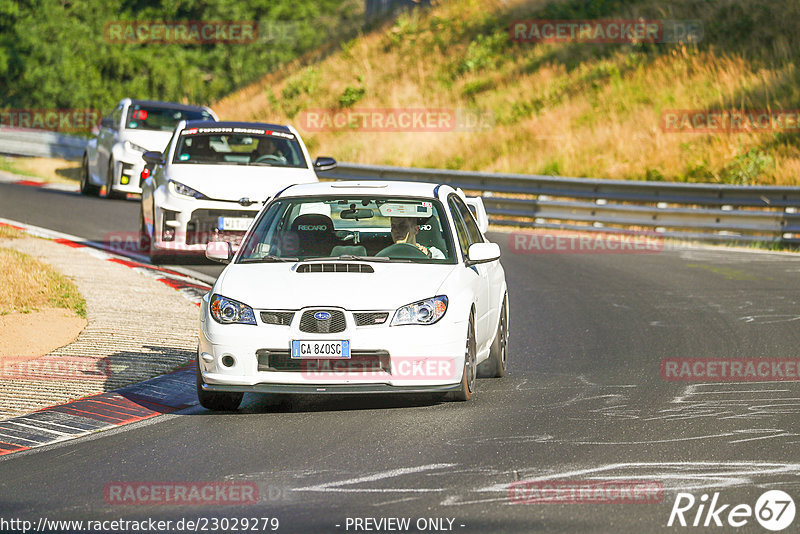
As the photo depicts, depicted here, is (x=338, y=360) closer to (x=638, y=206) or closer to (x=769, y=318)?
(x=769, y=318)

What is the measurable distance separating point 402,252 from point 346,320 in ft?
3.87

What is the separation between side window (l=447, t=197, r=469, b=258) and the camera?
9609 millimetres

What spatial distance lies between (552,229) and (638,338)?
1153 cm

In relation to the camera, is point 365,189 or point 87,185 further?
point 87,185

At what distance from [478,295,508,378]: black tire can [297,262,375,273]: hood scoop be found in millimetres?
1476

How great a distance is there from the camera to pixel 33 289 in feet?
43.2

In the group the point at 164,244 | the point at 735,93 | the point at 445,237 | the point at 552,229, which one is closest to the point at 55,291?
the point at 164,244

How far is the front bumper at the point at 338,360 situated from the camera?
828cm

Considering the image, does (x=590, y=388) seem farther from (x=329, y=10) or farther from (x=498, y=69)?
(x=329, y=10)

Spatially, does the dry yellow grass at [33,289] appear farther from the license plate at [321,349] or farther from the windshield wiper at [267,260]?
the license plate at [321,349]
